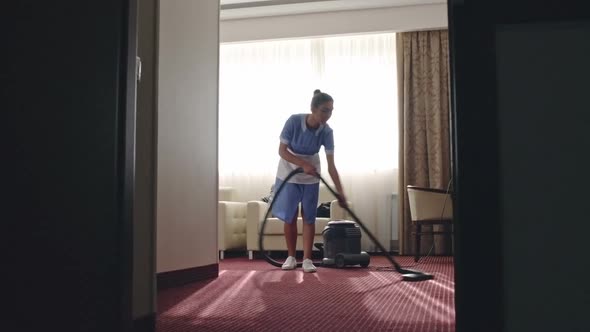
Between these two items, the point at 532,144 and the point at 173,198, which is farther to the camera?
the point at 173,198

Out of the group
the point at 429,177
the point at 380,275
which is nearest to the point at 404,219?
the point at 429,177

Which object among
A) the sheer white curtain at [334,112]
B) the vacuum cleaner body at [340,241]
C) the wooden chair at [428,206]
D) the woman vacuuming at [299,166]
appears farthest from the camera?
the sheer white curtain at [334,112]

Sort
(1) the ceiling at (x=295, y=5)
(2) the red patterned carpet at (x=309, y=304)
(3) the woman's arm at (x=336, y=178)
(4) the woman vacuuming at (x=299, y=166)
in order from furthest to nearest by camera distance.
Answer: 1. (1) the ceiling at (x=295, y=5)
2. (4) the woman vacuuming at (x=299, y=166)
3. (3) the woman's arm at (x=336, y=178)
4. (2) the red patterned carpet at (x=309, y=304)

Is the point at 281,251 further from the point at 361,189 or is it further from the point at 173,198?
the point at 173,198

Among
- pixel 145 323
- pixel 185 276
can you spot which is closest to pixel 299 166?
pixel 185 276

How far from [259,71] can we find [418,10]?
1801mm

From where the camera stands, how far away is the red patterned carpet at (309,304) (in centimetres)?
201

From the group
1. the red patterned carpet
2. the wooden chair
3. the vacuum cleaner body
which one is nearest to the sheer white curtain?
the wooden chair

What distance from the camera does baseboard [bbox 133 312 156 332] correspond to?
5.90ft

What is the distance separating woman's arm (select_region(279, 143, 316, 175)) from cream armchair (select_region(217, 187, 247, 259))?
1677mm

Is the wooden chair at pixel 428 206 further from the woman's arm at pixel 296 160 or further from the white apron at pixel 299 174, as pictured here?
the woman's arm at pixel 296 160

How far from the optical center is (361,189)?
6.60 m

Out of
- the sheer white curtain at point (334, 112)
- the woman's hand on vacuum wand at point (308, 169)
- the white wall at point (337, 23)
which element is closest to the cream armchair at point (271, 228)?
the sheer white curtain at point (334, 112)

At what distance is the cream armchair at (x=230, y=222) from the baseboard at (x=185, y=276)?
2063mm
